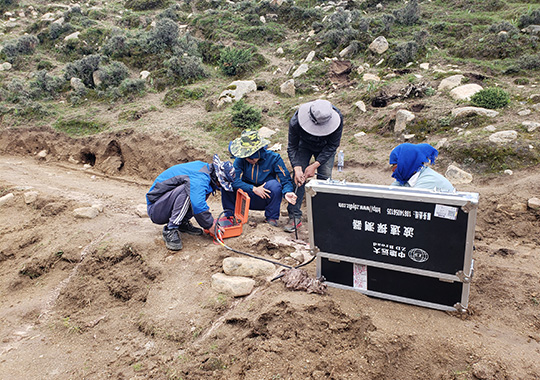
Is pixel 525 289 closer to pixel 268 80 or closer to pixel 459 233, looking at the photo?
pixel 459 233

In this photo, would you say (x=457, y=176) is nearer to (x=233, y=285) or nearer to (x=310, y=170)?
(x=310, y=170)

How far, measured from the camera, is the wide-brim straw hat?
3.97 metres

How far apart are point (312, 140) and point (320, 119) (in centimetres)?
39

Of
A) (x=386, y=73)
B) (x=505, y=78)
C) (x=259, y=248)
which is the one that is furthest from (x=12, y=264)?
(x=505, y=78)

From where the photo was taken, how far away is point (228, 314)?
2.93 m

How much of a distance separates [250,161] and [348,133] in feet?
11.2

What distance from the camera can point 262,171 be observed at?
464 centimetres

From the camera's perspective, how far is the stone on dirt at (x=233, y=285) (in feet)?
10.4

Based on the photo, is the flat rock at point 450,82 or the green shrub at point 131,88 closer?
the flat rock at point 450,82

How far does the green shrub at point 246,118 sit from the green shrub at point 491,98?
167 inches

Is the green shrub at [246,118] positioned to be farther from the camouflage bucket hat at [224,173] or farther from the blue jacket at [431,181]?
the blue jacket at [431,181]

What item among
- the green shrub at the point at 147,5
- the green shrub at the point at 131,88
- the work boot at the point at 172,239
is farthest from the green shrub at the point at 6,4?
the work boot at the point at 172,239

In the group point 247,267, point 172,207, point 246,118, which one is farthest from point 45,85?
point 247,267

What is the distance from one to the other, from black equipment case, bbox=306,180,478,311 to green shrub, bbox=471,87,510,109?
16.3ft
